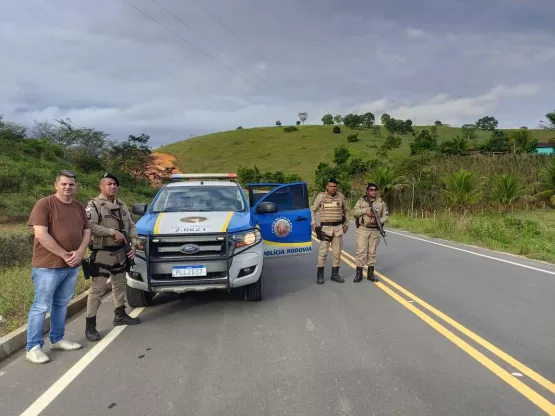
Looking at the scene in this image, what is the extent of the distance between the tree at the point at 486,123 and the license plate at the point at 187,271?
130777 millimetres

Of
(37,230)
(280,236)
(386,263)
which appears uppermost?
(37,230)

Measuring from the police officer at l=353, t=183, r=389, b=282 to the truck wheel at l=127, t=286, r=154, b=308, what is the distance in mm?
3743

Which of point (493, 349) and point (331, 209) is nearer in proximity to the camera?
point (493, 349)

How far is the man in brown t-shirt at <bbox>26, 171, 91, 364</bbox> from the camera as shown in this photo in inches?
168

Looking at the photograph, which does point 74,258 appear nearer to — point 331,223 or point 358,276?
point 331,223

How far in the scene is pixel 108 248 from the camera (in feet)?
17.1

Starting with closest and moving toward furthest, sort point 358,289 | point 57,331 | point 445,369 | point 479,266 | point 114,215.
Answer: point 445,369, point 57,331, point 114,215, point 358,289, point 479,266

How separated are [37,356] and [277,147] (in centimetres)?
9189

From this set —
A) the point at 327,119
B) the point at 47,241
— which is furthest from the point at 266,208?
the point at 327,119

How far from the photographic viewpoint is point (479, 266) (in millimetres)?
9305

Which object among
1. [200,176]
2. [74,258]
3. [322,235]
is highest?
[200,176]

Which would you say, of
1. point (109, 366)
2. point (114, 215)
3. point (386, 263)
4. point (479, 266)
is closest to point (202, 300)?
point (114, 215)

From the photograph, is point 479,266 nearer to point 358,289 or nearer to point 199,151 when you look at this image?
point 358,289

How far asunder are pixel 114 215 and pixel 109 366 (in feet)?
6.29
